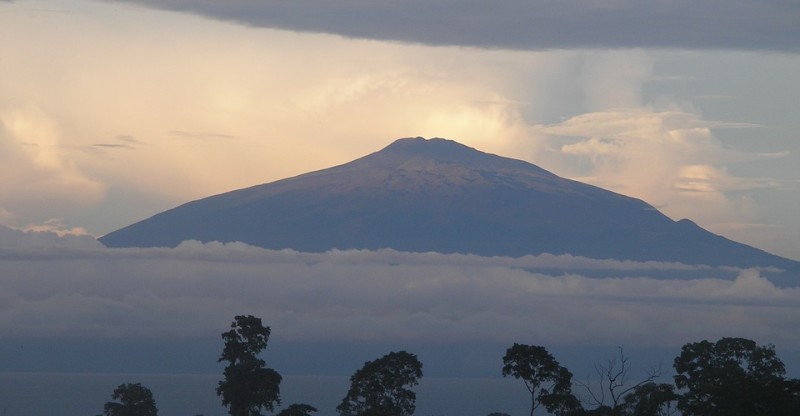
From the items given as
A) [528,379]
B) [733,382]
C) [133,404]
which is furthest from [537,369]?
[133,404]

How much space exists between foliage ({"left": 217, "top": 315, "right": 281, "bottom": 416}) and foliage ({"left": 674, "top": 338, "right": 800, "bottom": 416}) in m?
30.0

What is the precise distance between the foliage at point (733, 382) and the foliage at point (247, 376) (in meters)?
30.0

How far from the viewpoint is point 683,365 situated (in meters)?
110

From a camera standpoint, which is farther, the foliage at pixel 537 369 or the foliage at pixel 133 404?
the foliage at pixel 133 404

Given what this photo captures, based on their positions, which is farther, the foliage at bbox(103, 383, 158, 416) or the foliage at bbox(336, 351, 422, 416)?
the foliage at bbox(103, 383, 158, 416)

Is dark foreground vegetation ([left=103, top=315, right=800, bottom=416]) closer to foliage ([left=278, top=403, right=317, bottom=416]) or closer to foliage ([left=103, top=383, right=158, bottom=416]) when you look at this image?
foliage ([left=278, top=403, right=317, bottom=416])

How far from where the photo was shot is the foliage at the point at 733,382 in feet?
285

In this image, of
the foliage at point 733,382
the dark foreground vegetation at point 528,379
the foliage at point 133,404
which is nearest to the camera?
the foliage at point 733,382

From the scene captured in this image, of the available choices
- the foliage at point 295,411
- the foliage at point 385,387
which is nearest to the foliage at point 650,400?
the foliage at point 385,387

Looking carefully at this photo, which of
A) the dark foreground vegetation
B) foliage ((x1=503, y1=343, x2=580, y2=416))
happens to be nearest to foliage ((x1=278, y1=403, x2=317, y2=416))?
the dark foreground vegetation

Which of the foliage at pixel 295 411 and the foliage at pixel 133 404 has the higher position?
the foliage at pixel 133 404

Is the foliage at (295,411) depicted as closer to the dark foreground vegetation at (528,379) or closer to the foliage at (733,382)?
the dark foreground vegetation at (528,379)

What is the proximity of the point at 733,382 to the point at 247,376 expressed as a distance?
3529cm

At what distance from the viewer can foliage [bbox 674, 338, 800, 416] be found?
86.9 meters
